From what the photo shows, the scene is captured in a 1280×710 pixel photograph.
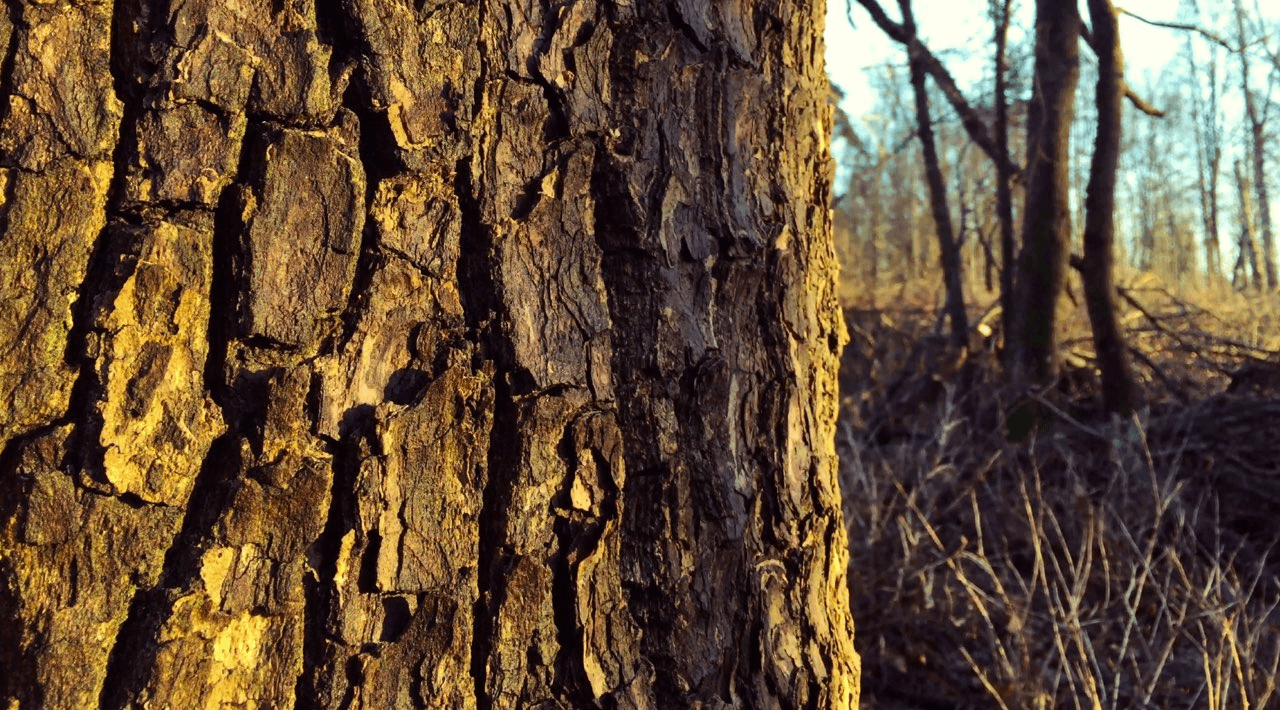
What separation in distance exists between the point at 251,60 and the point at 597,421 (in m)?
0.48

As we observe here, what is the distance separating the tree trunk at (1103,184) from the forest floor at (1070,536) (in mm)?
409

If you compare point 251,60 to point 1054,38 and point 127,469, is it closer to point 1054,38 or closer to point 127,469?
point 127,469

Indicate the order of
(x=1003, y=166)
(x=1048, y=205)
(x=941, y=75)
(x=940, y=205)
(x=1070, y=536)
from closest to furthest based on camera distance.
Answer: (x=1070, y=536)
(x=1048, y=205)
(x=1003, y=166)
(x=941, y=75)
(x=940, y=205)

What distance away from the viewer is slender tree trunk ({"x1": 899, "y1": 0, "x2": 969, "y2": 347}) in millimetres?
7781

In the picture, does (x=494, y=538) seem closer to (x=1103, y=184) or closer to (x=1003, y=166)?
(x=1103, y=184)

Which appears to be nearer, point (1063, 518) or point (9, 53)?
point (9, 53)

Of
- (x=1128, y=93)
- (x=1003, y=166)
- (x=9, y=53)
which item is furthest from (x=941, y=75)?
(x=9, y=53)

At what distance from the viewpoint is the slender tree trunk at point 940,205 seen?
7.78m

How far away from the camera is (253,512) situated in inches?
35.0

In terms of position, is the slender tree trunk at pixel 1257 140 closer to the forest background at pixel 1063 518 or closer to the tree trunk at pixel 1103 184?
the forest background at pixel 1063 518

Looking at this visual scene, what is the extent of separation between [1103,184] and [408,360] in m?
6.08

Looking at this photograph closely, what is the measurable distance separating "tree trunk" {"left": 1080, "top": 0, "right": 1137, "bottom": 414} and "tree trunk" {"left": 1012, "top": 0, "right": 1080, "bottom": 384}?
0.15m

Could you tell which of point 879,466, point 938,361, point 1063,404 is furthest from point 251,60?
point 938,361

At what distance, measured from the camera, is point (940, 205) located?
9094 millimetres
